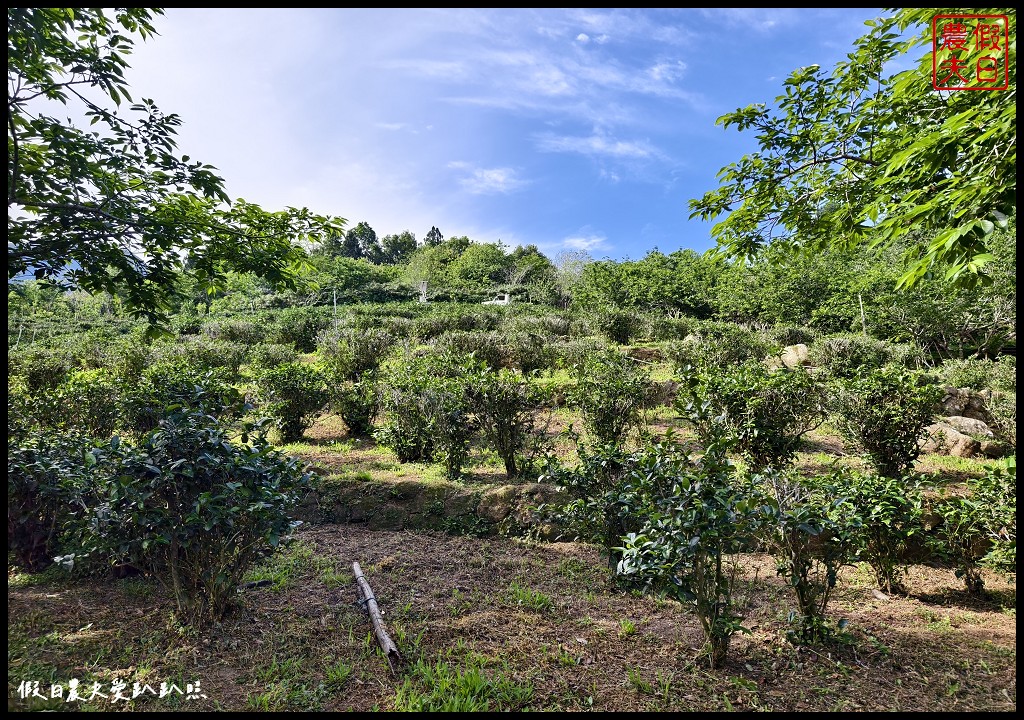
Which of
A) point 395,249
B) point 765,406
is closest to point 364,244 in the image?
point 395,249

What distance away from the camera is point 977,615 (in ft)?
11.9

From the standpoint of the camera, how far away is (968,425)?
7.31 meters

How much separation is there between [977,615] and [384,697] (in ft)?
14.0

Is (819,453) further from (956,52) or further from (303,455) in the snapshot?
(303,455)

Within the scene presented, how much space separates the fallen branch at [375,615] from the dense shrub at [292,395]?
454 centimetres

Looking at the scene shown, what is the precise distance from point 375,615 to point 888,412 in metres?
5.48

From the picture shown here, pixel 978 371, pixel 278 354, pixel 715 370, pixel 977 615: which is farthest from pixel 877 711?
pixel 278 354

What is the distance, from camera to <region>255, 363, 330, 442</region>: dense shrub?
7.90m

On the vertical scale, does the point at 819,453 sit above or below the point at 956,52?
below

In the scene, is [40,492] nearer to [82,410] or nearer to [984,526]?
[82,410]

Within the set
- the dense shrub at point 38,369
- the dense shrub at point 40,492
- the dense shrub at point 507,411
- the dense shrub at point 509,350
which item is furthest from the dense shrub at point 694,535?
the dense shrub at point 38,369

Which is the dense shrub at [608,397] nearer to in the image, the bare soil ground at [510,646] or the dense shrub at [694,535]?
the bare soil ground at [510,646]

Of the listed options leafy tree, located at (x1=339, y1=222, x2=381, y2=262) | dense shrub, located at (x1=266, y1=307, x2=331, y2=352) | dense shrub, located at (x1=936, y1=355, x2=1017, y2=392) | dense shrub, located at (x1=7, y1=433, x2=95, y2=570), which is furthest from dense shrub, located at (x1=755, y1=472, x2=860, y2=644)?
leafy tree, located at (x1=339, y1=222, x2=381, y2=262)

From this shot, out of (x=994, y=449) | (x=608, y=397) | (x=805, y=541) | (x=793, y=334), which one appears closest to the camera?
(x=805, y=541)
